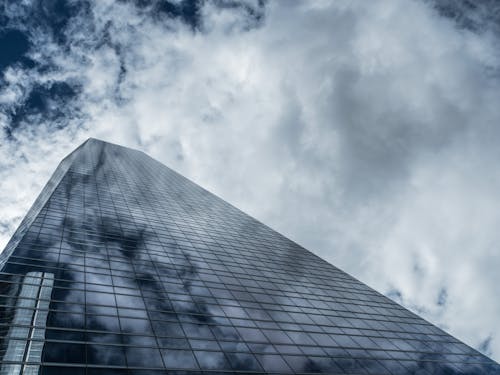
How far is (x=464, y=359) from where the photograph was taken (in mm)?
39312

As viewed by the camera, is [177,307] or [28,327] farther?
[177,307]

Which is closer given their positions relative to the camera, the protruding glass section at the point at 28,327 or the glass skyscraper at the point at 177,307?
the protruding glass section at the point at 28,327

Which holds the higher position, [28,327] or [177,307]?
[28,327]

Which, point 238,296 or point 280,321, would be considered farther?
point 238,296

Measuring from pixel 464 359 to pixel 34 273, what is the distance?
4129cm

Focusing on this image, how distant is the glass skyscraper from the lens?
2245 cm

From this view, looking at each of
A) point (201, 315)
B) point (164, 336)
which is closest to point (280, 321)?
point (201, 315)

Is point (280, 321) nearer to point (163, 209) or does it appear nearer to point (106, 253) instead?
point (106, 253)

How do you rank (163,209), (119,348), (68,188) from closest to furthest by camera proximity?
1. (119,348)
2. (68,188)
3. (163,209)

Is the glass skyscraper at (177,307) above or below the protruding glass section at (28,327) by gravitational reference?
below

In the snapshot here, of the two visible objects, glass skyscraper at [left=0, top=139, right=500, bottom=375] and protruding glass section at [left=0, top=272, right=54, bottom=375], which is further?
glass skyscraper at [left=0, top=139, right=500, bottom=375]

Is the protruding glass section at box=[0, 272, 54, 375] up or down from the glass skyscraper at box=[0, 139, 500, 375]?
up

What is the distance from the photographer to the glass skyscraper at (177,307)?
22.5 m

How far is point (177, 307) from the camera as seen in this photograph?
101 ft
